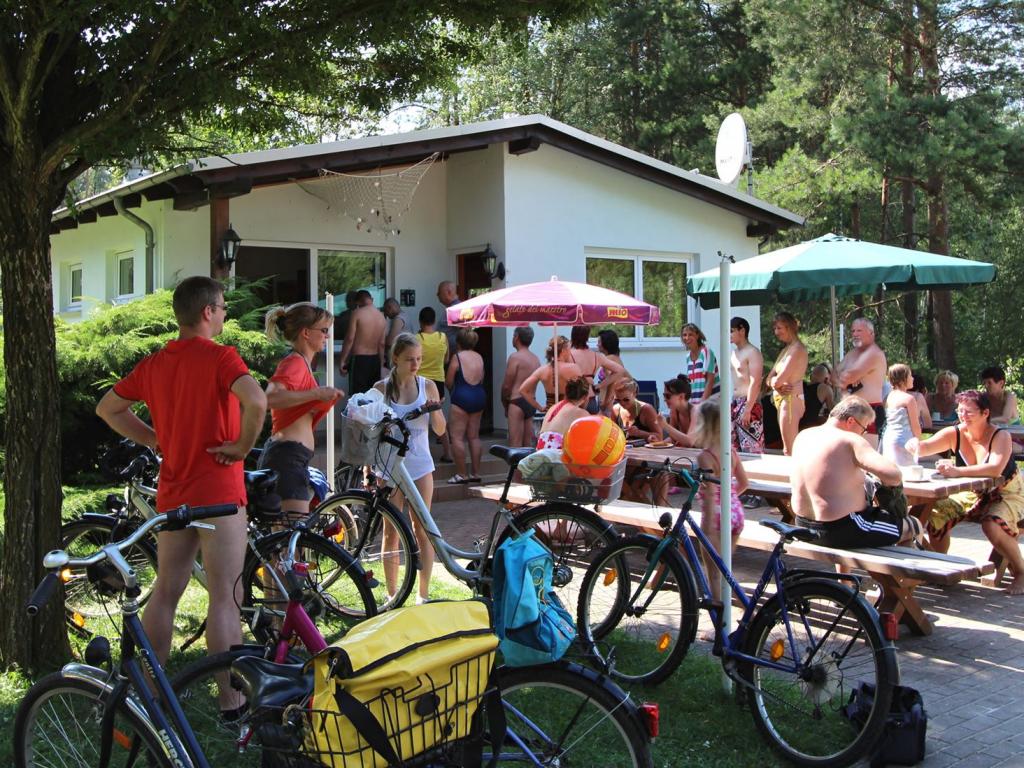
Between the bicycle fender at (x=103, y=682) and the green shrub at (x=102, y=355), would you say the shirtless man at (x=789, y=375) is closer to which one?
the green shrub at (x=102, y=355)

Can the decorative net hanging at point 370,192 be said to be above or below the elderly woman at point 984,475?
above

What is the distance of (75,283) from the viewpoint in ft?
51.2

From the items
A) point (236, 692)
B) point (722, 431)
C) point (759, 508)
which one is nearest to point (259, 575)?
point (236, 692)

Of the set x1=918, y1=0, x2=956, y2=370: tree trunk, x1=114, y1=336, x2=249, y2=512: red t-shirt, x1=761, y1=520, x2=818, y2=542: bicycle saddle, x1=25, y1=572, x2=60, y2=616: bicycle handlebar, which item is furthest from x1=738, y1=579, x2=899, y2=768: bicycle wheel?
x1=918, y1=0, x2=956, y2=370: tree trunk

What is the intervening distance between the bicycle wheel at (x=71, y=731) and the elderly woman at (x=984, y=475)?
220 inches

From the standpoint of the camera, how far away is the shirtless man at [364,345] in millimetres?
11828

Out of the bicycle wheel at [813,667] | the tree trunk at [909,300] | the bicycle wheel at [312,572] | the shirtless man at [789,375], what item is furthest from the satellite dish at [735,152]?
the tree trunk at [909,300]

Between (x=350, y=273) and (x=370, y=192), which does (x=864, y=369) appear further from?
(x=350, y=273)

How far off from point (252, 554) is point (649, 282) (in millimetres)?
11057

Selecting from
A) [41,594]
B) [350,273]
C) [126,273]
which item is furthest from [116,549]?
[126,273]

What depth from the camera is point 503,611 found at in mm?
3330

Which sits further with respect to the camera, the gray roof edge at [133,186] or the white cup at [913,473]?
the gray roof edge at [133,186]

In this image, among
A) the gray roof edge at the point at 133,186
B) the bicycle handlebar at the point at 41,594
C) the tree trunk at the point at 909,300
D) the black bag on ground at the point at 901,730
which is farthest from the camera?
the tree trunk at the point at 909,300

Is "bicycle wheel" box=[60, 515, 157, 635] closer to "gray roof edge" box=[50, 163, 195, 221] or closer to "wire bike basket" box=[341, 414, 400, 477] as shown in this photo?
"wire bike basket" box=[341, 414, 400, 477]
